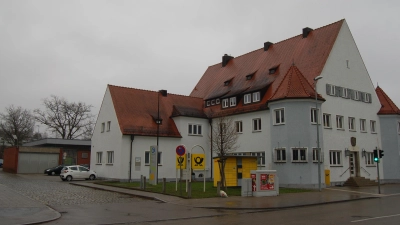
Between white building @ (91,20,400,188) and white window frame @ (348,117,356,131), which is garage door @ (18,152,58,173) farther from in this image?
white window frame @ (348,117,356,131)

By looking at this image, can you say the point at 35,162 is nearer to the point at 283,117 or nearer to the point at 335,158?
the point at 283,117

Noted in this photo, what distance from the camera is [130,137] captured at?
113ft

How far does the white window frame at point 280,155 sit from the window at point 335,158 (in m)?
4.52

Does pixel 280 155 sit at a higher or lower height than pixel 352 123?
lower

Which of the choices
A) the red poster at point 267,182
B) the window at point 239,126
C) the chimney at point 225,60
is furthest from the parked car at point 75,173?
the chimney at point 225,60

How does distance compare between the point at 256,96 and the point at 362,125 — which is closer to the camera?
the point at 256,96

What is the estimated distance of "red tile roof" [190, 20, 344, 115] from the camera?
3338cm

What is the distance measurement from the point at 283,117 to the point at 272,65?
29.1ft

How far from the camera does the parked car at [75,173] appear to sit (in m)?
35.4

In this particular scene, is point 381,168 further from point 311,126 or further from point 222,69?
point 222,69

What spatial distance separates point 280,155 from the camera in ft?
98.6

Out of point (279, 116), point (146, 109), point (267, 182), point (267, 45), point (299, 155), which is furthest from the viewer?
point (267, 45)

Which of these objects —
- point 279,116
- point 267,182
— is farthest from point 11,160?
point 267,182

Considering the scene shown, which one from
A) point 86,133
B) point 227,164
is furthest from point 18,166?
point 227,164
